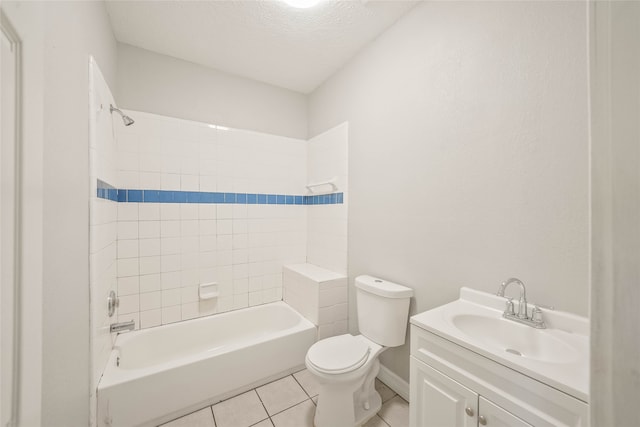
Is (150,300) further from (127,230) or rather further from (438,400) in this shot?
(438,400)

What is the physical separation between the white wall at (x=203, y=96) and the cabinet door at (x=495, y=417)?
2.53 metres

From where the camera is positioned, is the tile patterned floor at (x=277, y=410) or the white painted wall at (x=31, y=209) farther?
the tile patterned floor at (x=277, y=410)

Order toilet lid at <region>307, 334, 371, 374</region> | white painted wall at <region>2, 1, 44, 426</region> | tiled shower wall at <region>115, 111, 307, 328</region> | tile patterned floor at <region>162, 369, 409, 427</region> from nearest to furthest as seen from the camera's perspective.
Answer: white painted wall at <region>2, 1, 44, 426</region>, toilet lid at <region>307, 334, 371, 374</region>, tile patterned floor at <region>162, 369, 409, 427</region>, tiled shower wall at <region>115, 111, 307, 328</region>

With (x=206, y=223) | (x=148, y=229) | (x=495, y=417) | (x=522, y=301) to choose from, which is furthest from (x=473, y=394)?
(x=148, y=229)

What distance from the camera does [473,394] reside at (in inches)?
35.3

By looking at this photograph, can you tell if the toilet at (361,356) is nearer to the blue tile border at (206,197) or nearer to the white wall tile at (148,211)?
the blue tile border at (206,197)

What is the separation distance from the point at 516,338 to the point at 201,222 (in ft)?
7.47

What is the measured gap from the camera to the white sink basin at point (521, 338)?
74 centimetres

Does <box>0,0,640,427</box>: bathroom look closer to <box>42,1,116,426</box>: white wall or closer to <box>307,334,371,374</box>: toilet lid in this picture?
<box>42,1,116,426</box>: white wall

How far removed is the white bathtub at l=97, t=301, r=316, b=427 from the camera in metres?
1.41

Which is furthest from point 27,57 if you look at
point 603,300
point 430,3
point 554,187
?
point 430,3

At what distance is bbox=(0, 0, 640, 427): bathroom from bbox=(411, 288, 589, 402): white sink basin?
0.08 metres

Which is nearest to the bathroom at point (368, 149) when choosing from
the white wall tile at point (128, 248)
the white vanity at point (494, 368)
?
the white vanity at point (494, 368)

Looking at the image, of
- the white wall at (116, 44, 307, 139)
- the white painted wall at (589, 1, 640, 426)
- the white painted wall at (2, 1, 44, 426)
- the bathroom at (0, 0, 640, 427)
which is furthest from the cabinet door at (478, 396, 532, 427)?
the white wall at (116, 44, 307, 139)
